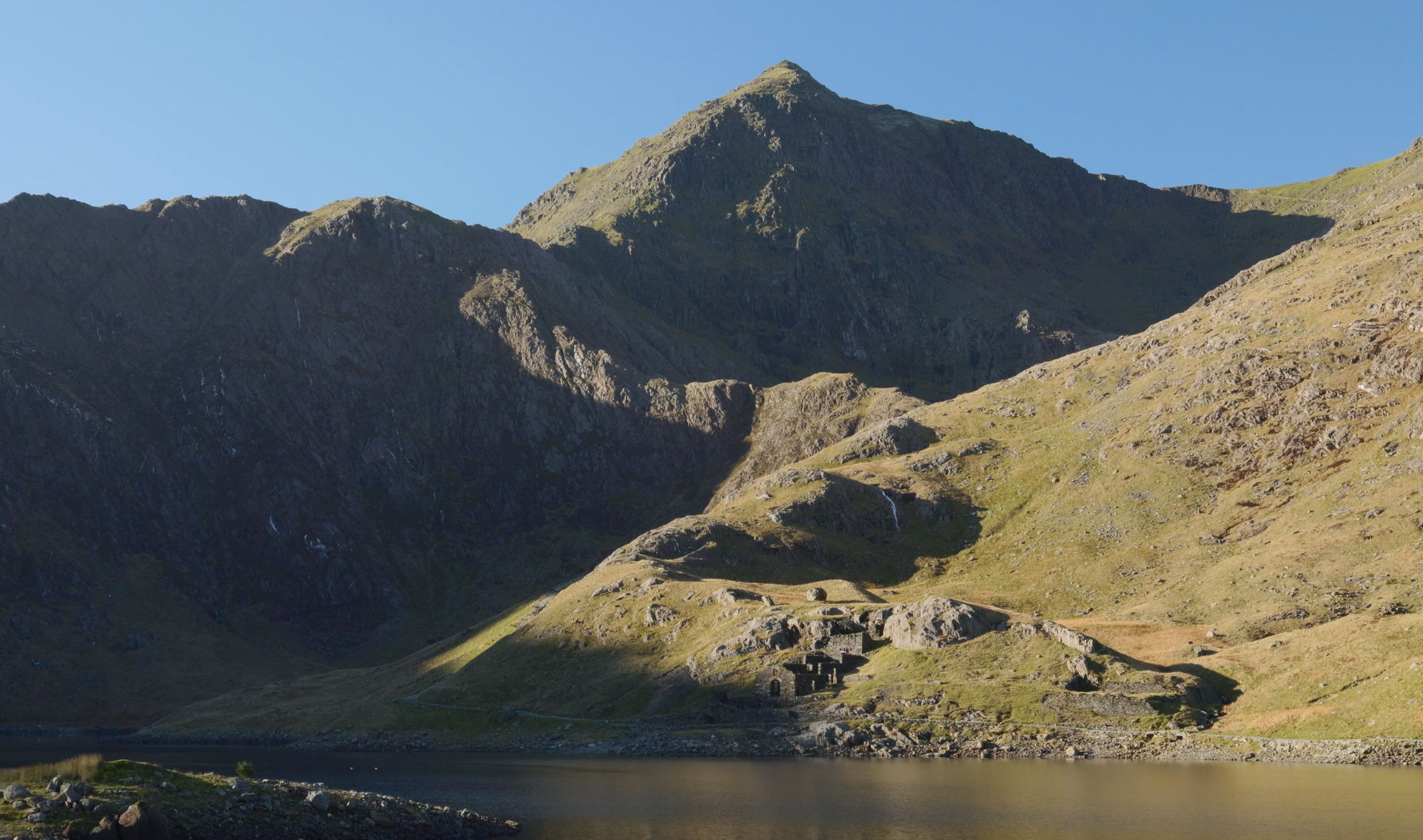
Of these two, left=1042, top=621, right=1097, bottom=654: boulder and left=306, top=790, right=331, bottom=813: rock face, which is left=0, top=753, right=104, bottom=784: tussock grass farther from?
left=1042, top=621, right=1097, bottom=654: boulder

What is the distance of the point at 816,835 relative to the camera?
218 feet

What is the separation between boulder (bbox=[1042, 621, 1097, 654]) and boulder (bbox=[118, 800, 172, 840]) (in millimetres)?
99638

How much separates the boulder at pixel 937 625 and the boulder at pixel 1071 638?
7.91 metres

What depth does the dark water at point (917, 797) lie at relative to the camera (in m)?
66.1

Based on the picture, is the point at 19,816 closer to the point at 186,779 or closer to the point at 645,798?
the point at 186,779

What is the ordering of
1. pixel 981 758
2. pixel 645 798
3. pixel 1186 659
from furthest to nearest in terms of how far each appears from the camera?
pixel 1186 659 < pixel 981 758 < pixel 645 798

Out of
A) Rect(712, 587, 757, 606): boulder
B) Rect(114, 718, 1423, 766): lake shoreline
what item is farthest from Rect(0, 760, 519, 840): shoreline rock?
Rect(712, 587, 757, 606): boulder

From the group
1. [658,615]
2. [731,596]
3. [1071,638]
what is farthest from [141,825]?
[658,615]

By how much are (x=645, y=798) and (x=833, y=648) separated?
6275 centimetres

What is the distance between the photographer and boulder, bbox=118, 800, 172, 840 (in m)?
54.5

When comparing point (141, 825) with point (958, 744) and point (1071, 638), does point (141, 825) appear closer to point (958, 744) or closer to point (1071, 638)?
point (958, 744)

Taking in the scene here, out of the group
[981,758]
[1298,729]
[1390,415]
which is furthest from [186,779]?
[1390,415]

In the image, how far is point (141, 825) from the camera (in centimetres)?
5484

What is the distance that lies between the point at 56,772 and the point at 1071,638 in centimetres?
10404
